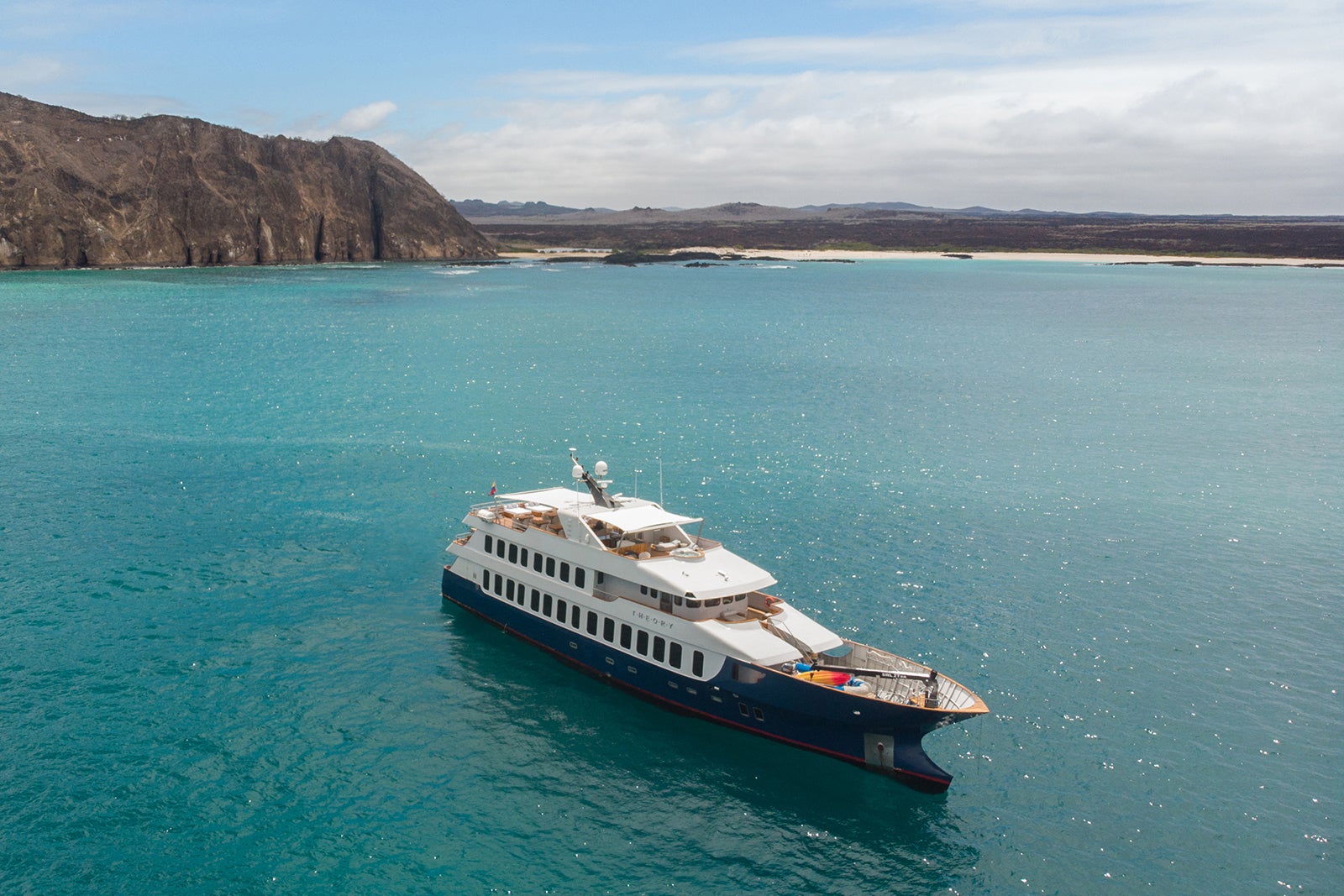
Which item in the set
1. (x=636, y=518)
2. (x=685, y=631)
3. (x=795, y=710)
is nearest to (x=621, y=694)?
(x=685, y=631)

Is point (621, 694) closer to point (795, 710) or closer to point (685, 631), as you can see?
point (685, 631)

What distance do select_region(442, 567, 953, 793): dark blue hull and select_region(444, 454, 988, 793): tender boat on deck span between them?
0.04 meters

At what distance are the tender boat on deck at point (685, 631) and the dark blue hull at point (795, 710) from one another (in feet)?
0.14

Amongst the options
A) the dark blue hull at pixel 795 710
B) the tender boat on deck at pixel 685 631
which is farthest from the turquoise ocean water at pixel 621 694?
the tender boat on deck at pixel 685 631

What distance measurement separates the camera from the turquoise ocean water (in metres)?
26.4

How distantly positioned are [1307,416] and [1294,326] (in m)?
78.1

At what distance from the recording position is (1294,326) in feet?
478

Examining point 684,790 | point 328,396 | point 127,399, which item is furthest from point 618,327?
point 684,790

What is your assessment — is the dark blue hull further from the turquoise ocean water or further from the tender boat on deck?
the turquoise ocean water

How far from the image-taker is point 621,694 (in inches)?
1393

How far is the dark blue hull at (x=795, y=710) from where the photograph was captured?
2942cm

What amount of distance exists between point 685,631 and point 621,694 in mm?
4337

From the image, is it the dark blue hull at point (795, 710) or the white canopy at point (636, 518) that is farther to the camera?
the white canopy at point (636, 518)

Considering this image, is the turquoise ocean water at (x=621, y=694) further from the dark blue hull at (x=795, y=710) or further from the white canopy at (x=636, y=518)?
the white canopy at (x=636, y=518)
